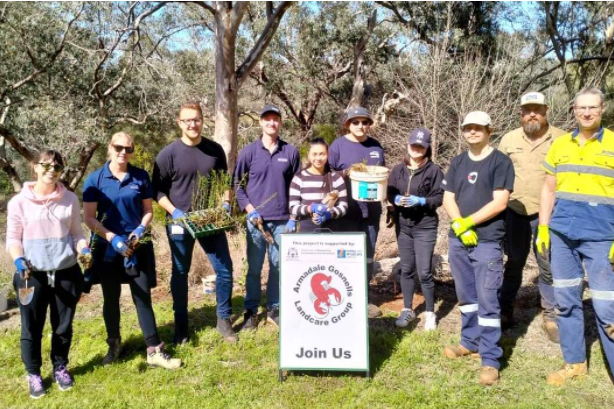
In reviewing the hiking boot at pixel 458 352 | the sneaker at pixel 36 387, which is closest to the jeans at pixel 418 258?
the hiking boot at pixel 458 352

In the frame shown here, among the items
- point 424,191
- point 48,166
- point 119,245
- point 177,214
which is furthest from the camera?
point 424,191

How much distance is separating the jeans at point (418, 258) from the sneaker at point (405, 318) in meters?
0.06

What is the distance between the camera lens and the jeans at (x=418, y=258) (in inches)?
189

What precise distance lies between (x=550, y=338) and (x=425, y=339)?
4.00 feet

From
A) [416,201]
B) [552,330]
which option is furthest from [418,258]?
[552,330]

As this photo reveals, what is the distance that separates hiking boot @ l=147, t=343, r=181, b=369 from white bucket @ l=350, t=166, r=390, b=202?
2.16 metres

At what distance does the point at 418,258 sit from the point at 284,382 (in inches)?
71.8

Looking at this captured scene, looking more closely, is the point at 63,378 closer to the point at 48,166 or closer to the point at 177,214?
the point at 177,214

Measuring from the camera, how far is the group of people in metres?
3.67

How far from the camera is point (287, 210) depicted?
4668 millimetres

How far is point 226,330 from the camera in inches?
185

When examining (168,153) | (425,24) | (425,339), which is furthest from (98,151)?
(425,339)

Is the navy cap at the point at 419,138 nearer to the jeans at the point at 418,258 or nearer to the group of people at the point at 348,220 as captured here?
the group of people at the point at 348,220

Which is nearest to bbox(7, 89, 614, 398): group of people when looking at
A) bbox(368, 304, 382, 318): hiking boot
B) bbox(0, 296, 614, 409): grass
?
bbox(0, 296, 614, 409): grass
